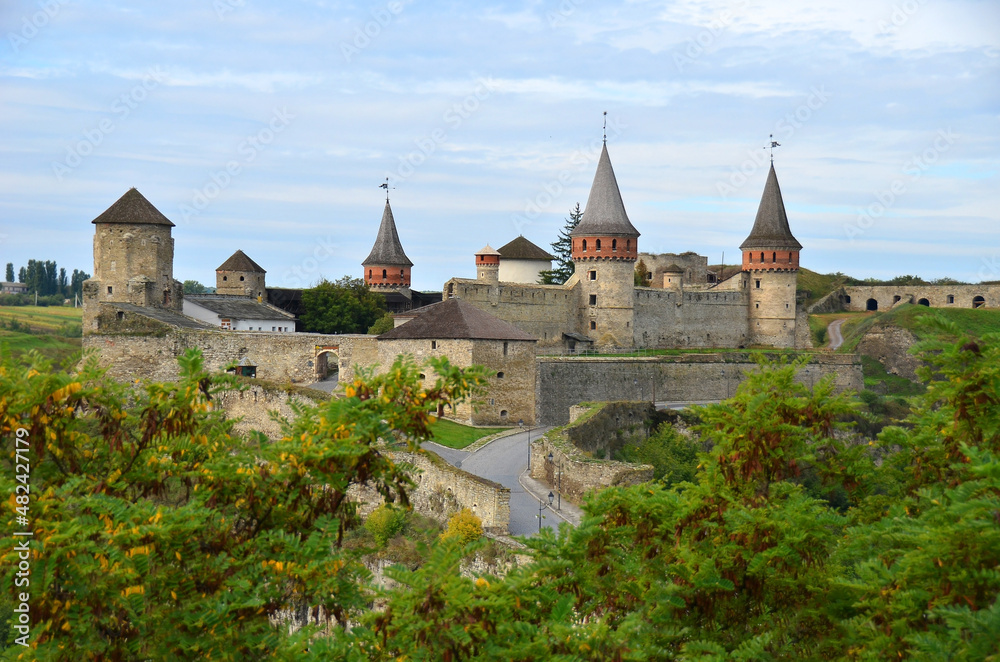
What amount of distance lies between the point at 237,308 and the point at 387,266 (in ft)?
46.7

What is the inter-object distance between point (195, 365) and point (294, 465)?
128 cm

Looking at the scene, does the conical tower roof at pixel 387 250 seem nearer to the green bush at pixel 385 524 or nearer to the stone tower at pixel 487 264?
the stone tower at pixel 487 264

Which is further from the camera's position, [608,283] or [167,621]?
[608,283]

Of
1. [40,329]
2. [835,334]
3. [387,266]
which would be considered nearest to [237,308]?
[40,329]

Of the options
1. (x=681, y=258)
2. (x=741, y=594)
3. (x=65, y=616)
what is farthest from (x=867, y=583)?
(x=681, y=258)

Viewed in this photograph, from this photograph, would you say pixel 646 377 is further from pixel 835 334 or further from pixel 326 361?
pixel 835 334

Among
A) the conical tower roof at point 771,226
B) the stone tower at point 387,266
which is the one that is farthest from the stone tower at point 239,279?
the conical tower roof at point 771,226

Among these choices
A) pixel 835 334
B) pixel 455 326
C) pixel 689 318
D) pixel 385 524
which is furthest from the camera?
pixel 835 334

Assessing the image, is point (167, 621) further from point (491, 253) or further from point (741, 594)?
point (491, 253)

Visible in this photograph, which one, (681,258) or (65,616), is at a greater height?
(681,258)

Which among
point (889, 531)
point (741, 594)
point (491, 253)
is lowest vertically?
point (741, 594)

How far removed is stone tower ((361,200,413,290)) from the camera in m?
57.2

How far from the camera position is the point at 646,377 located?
43938 mm

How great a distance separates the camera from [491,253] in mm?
49594
